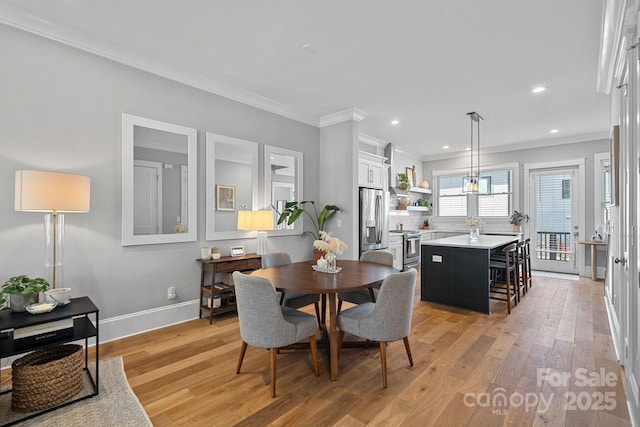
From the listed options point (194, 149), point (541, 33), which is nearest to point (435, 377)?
point (541, 33)

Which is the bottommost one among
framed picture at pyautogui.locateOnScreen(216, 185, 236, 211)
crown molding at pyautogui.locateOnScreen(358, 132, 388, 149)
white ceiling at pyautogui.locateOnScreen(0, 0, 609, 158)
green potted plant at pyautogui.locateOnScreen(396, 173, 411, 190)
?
framed picture at pyautogui.locateOnScreen(216, 185, 236, 211)

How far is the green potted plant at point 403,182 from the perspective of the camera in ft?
22.0

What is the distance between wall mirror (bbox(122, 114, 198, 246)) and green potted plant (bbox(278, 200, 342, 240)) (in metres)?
1.28

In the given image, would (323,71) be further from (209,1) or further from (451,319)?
(451,319)

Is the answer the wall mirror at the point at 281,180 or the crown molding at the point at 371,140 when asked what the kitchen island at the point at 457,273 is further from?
the crown molding at the point at 371,140

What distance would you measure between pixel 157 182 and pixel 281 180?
1.66 m

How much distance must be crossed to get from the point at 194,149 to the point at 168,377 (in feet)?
7.49

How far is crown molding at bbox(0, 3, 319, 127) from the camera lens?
246 cm

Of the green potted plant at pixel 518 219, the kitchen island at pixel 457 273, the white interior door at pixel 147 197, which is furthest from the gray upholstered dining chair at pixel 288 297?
the green potted plant at pixel 518 219

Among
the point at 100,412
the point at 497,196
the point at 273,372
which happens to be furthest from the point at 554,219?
the point at 100,412

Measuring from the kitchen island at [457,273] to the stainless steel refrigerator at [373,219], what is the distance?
0.96 meters

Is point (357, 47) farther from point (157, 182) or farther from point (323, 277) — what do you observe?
point (157, 182)

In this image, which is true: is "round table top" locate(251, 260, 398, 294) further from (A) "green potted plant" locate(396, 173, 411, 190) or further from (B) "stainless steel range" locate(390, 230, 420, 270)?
(A) "green potted plant" locate(396, 173, 411, 190)

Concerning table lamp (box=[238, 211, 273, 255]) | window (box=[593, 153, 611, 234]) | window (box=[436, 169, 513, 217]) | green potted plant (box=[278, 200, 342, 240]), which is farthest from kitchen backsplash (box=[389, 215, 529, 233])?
table lamp (box=[238, 211, 273, 255])
